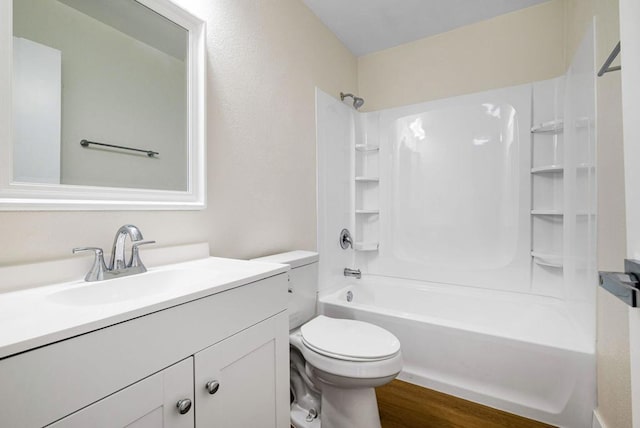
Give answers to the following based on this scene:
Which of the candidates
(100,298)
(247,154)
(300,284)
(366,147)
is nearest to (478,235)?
(366,147)

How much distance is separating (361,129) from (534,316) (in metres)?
1.96

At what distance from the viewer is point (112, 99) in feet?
3.49

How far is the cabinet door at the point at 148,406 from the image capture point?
1.82 ft

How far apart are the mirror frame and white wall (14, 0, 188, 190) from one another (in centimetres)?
3

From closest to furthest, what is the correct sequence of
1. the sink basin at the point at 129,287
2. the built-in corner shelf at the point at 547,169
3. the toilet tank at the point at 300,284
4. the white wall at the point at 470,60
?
1. the sink basin at the point at 129,287
2. the toilet tank at the point at 300,284
3. the built-in corner shelf at the point at 547,169
4. the white wall at the point at 470,60

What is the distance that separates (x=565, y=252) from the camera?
6.08 feet

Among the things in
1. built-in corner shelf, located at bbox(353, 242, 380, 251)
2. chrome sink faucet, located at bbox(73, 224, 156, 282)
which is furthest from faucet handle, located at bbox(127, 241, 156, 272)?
built-in corner shelf, located at bbox(353, 242, 380, 251)

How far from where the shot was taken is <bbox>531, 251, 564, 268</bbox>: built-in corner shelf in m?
1.91

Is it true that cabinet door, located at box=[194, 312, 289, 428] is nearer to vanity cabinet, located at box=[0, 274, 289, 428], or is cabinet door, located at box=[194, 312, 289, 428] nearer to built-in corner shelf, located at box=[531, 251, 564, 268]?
vanity cabinet, located at box=[0, 274, 289, 428]

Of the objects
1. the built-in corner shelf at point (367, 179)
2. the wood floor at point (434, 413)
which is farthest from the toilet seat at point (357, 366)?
the built-in corner shelf at point (367, 179)

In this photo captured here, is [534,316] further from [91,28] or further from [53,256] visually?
[91,28]

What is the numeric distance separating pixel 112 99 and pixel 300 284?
1164 millimetres

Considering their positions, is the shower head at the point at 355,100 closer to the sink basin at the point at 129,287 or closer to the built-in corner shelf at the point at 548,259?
the built-in corner shelf at the point at 548,259

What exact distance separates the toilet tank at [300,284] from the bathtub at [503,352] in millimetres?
329
